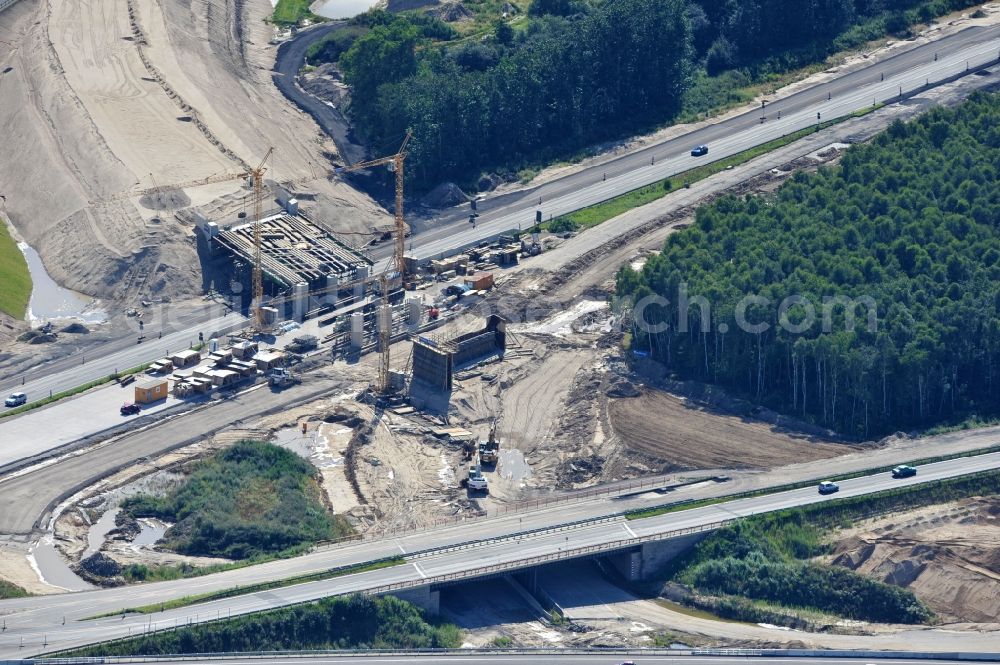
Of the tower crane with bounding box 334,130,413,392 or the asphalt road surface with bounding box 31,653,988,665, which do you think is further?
the tower crane with bounding box 334,130,413,392

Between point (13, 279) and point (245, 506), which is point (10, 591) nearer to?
point (245, 506)

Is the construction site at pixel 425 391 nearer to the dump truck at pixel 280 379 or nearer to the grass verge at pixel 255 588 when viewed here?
the dump truck at pixel 280 379

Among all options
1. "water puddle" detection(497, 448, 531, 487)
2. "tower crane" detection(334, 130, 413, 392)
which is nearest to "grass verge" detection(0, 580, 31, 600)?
"water puddle" detection(497, 448, 531, 487)

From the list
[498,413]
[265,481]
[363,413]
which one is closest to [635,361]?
[498,413]

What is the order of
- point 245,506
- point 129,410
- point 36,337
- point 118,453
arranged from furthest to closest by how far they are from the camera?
point 36,337, point 129,410, point 118,453, point 245,506

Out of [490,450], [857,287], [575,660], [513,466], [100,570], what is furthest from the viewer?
[857,287]

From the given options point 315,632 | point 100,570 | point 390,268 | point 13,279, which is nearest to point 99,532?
point 100,570

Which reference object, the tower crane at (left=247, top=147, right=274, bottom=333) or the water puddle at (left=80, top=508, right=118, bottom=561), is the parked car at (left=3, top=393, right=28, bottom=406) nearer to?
the water puddle at (left=80, top=508, right=118, bottom=561)

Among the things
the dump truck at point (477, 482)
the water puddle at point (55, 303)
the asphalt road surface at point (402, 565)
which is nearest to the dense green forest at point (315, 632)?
the asphalt road surface at point (402, 565)
